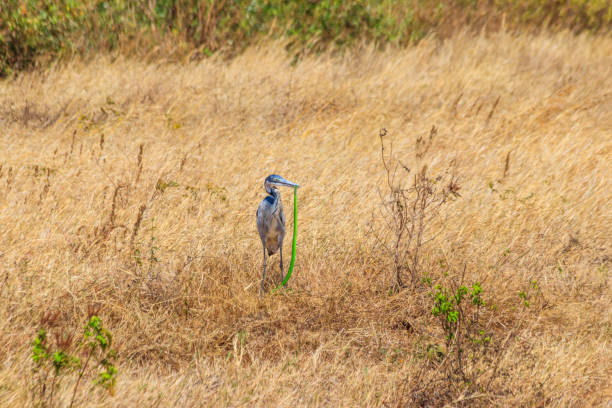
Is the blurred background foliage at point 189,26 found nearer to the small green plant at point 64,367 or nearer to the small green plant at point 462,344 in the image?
the small green plant at point 64,367

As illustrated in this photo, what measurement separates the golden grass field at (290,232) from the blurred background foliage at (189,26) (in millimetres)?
470

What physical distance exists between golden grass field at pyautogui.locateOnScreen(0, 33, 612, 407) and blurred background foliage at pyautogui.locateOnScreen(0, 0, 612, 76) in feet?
1.54

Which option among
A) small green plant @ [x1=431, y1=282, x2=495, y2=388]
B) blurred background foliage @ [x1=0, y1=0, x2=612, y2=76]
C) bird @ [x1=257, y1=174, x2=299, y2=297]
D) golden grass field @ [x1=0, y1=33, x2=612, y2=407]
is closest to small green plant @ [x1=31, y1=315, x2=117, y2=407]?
golden grass field @ [x1=0, y1=33, x2=612, y2=407]

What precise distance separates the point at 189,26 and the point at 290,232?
5.02m

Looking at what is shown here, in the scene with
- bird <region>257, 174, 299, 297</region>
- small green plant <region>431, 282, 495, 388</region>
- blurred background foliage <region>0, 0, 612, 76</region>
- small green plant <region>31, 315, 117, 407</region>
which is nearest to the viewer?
small green plant <region>31, 315, 117, 407</region>

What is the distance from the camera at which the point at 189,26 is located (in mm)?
8477

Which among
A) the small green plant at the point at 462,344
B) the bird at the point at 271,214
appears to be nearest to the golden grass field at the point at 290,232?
the small green plant at the point at 462,344

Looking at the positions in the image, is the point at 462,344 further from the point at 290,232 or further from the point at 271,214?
the point at 290,232

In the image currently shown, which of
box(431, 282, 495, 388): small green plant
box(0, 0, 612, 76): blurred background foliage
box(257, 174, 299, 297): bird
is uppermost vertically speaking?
box(257, 174, 299, 297): bird

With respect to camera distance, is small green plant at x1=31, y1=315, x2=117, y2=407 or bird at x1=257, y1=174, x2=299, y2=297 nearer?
small green plant at x1=31, y1=315, x2=117, y2=407

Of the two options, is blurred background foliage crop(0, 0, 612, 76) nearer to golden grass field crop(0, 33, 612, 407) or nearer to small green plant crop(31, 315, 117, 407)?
golden grass field crop(0, 33, 612, 407)

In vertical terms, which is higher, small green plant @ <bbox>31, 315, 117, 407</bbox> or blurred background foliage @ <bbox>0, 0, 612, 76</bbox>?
small green plant @ <bbox>31, 315, 117, 407</bbox>

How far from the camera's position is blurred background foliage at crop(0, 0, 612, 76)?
24.2 ft

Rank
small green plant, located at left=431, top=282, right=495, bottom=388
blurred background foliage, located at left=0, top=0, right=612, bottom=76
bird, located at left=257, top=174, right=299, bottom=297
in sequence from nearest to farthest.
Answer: small green plant, located at left=431, top=282, right=495, bottom=388 < bird, located at left=257, top=174, right=299, bottom=297 < blurred background foliage, located at left=0, top=0, right=612, bottom=76
